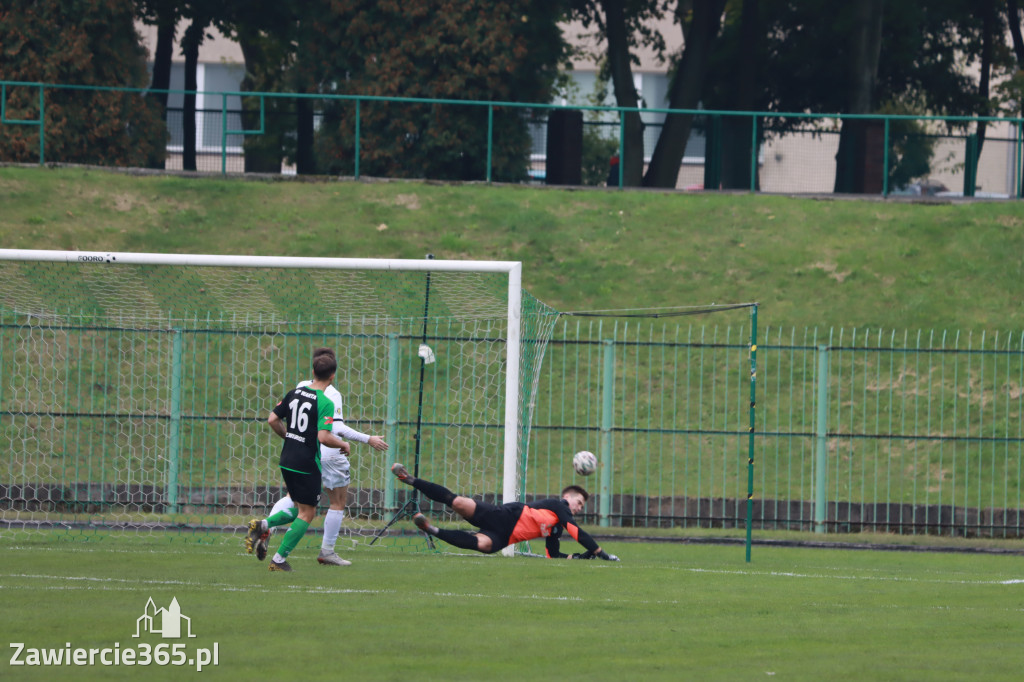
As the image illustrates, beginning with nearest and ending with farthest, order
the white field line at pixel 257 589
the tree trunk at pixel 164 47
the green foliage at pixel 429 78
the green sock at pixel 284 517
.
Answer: the white field line at pixel 257 589
the green sock at pixel 284 517
the green foliage at pixel 429 78
the tree trunk at pixel 164 47

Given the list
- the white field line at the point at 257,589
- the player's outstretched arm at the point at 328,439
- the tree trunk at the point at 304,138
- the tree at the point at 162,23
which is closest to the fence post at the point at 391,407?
the player's outstretched arm at the point at 328,439

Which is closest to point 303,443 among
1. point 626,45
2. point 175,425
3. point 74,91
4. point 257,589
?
point 257,589

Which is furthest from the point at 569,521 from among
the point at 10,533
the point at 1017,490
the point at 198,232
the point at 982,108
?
the point at 982,108

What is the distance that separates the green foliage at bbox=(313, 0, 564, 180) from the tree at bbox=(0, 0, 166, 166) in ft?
11.7

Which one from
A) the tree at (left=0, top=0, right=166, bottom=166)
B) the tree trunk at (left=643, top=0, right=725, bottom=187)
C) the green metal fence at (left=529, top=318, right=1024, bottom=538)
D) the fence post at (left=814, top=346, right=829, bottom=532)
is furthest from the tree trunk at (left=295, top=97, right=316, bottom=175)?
the fence post at (left=814, top=346, right=829, bottom=532)

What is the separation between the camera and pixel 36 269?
1783cm

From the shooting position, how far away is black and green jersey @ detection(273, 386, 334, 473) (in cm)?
986

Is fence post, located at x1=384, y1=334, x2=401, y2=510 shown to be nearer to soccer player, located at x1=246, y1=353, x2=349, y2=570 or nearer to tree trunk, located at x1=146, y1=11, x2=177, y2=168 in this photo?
soccer player, located at x1=246, y1=353, x2=349, y2=570

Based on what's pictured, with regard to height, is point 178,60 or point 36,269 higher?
point 178,60

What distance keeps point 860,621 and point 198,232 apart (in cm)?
1519

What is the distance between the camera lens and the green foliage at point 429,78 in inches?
957

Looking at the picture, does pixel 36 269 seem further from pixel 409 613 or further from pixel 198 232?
pixel 409 613

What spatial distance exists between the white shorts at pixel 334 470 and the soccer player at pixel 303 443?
2.64 feet

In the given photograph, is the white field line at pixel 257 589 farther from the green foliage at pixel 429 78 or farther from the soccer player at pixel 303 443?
→ the green foliage at pixel 429 78
